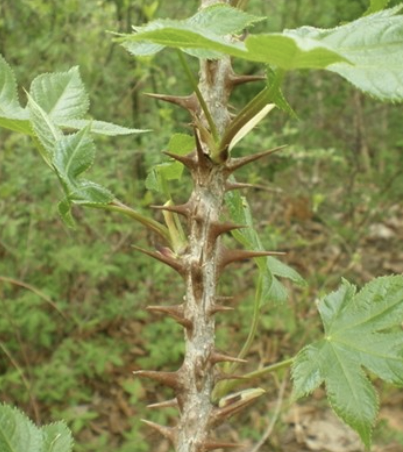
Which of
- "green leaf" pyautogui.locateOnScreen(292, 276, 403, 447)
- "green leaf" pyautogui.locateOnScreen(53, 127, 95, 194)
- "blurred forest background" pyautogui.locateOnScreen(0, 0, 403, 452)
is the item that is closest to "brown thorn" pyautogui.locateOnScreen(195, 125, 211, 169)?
"green leaf" pyautogui.locateOnScreen(53, 127, 95, 194)

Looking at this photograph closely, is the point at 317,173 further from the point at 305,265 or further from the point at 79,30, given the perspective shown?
the point at 79,30

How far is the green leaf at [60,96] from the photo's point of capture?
793 mm

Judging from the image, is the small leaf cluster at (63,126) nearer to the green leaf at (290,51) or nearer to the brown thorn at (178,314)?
the brown thorn at (178,314)

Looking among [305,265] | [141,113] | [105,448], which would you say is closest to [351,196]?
[305,265]

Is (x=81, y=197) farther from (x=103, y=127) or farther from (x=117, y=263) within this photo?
(x=117, y=263)

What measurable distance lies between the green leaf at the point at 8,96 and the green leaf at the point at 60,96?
0.04 meters

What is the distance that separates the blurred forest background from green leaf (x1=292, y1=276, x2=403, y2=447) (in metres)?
1.92

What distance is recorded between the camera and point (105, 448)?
2.97 metres

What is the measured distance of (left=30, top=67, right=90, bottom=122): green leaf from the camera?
0.79m

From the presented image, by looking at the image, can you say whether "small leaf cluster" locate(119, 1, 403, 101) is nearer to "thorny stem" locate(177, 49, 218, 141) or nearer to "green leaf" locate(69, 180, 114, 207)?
"thorny stem" locate(177, 49, 218, 141)

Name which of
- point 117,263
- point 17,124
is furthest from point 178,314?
point 117,263

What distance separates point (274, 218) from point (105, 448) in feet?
6.83

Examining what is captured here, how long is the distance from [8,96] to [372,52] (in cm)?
40

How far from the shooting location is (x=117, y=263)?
340cm
